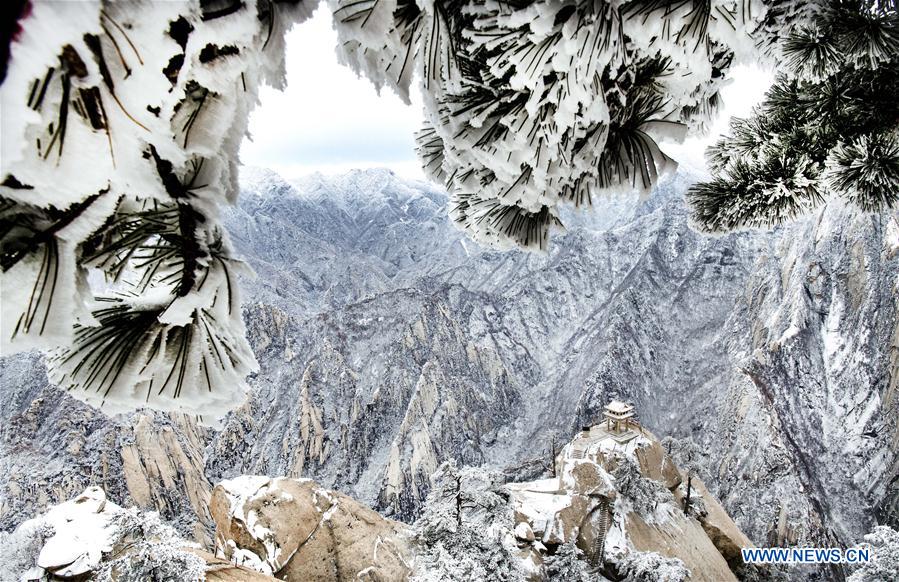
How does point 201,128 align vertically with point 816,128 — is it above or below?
below

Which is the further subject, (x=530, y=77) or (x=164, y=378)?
(x=530, y=77)

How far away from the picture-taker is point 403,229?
318 feet

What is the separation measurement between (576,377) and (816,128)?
51.5 m

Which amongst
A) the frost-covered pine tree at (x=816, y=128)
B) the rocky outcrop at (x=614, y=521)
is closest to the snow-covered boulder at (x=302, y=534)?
the rocky outcrop at (x=614, y=521)

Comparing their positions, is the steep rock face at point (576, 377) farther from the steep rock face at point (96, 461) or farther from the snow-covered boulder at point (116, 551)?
the snow-covered boulder at point (116, 551)

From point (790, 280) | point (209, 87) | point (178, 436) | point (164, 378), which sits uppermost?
point (790, 280)

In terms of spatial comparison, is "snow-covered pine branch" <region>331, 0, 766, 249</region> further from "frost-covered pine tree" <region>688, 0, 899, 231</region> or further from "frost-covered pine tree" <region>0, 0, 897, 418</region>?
"frost-covered pine tree" <region>688, 0, 899, 231</region>

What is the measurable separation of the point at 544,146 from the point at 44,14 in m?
1.20

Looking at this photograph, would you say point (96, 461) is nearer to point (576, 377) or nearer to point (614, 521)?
point (614, 521)

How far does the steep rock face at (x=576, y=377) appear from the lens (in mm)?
27844

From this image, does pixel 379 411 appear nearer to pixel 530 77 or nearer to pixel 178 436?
pixel 178 436

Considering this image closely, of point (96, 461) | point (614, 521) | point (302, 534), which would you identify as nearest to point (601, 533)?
point (614, 521)

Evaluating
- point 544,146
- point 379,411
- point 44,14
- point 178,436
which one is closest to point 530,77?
point 544,146

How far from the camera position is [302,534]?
8938mm
